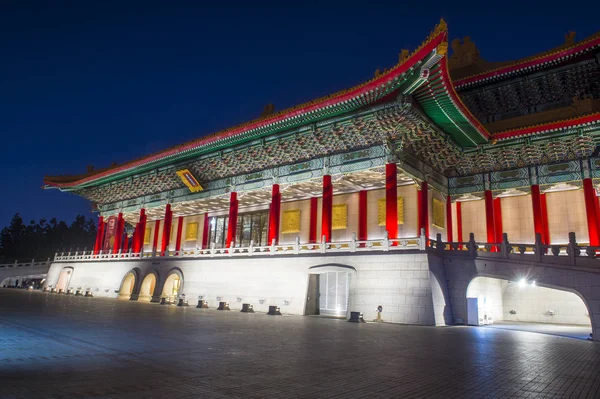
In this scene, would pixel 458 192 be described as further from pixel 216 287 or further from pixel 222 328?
pixel 222 328

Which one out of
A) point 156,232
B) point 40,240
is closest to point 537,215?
point 156,232

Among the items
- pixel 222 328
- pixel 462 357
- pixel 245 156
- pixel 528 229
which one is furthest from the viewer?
pixel 245 156

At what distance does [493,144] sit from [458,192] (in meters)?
3.71

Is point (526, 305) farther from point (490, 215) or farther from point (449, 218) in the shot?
point (449, 218)

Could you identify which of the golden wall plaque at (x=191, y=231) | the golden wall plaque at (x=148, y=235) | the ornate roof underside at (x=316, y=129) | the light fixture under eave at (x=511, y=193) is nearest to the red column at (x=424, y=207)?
the ornate roof underside at (x=316, y=129)

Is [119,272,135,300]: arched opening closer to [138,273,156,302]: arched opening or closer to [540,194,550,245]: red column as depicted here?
[138,273,156,302]: arched opening

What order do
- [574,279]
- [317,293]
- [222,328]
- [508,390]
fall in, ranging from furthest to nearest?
[317,293]
[574,279]
[222,328]
[508,390]

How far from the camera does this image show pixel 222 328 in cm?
1229

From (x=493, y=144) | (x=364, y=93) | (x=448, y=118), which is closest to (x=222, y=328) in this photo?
(x=364, y=93)

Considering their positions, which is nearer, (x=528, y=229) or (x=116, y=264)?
(x=528, y=229)

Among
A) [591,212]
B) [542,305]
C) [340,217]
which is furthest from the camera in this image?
[340,217]

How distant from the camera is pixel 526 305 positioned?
1980cm

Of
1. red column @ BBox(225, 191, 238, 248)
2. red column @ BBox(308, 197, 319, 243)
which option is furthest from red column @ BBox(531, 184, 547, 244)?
red column @ BBox(225, 191, 238, 248)

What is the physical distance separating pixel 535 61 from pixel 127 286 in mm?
29494
